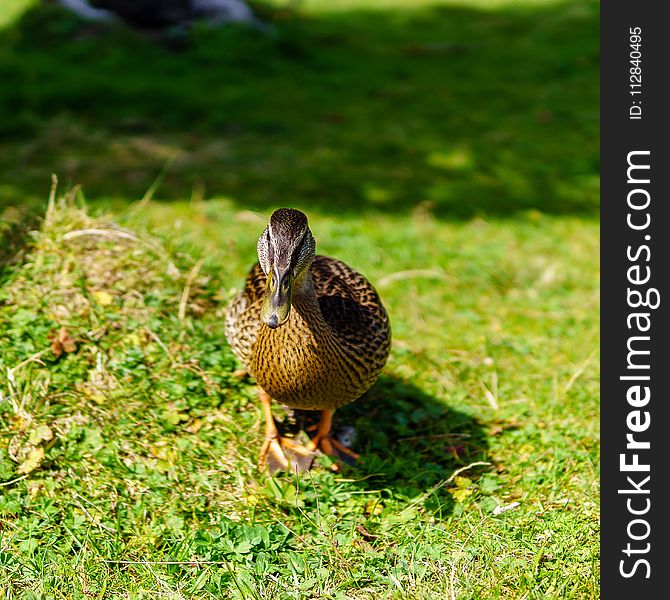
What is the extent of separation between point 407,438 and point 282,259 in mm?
1619

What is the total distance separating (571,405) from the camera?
497 cm

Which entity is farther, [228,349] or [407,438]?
[228,349]

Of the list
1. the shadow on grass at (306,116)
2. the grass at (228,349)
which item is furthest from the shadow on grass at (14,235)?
the shadow on grass at (306,116)

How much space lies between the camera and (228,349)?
4.71 meters

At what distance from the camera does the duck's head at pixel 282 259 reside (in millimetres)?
3268

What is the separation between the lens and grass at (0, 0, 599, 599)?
143 inches

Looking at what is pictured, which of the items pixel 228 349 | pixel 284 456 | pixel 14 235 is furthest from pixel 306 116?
pixel 284 456

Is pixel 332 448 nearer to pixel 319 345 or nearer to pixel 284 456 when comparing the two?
pixel 284 456

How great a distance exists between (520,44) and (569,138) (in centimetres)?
314

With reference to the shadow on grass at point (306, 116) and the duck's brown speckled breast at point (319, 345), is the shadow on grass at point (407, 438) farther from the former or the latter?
the shadow on grass at point (306, 116)

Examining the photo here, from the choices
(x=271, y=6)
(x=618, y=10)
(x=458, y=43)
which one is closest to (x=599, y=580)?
(x=618, y=10)

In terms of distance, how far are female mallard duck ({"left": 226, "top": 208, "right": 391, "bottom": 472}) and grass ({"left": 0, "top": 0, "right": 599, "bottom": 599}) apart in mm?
256

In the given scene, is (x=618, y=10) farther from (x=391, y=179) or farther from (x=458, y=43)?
(x=458, y=43)

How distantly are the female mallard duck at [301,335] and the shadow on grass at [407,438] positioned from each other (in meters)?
0.18
